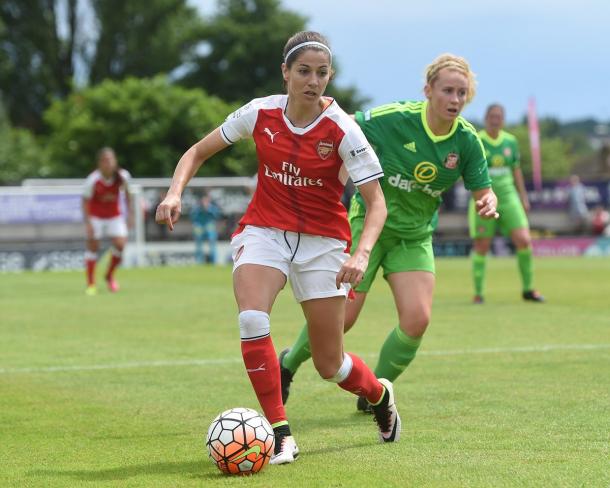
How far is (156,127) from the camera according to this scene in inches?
1897

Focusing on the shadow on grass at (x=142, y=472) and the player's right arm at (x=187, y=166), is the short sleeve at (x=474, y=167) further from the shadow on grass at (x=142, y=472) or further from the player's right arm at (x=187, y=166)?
the shadow on grass at (x=142, y=472)

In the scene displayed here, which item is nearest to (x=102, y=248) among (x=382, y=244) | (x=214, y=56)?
(x=382, y=244)

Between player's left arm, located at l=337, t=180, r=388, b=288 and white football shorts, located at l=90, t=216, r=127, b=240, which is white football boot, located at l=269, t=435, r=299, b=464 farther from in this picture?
white football shorts, located at l=90, t=216, r=127, b=240

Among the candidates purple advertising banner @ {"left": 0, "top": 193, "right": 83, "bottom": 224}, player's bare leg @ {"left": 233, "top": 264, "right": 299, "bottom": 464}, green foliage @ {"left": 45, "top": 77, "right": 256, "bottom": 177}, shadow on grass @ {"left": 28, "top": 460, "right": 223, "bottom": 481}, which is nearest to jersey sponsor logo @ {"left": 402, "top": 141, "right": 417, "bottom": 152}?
player's bare leg @ {"left": 233, "top": 264, "right": 299, "bottom": 464}

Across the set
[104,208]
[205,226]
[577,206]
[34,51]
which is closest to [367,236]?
[104,208]

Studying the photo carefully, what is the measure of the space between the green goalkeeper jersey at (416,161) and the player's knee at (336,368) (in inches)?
55.8

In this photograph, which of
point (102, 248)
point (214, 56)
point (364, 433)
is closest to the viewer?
point (364, 433)

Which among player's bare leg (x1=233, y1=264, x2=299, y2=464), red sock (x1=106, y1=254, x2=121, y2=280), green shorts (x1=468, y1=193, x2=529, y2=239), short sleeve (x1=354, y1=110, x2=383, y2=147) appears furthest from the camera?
red sock (x1=106, y1=254, x2=121, y2=280)

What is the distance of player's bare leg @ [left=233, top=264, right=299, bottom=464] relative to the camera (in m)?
5.91

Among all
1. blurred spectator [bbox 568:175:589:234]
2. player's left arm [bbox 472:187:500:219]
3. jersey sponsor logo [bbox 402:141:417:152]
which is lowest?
blurred spectator [bbox 568:175:589:234]

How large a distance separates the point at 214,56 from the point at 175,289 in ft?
146

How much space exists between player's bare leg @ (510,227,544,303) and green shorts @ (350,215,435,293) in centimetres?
815

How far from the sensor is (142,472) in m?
5.65

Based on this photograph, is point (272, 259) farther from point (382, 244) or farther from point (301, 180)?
point (382, 244)
